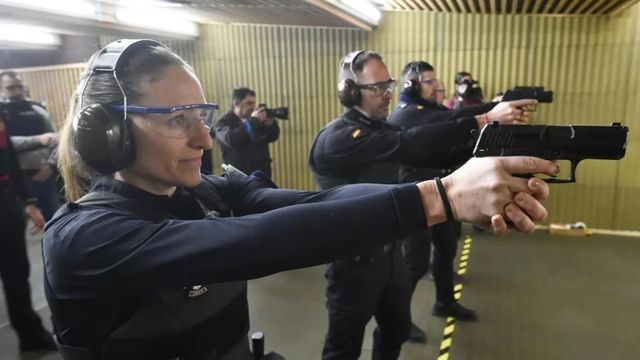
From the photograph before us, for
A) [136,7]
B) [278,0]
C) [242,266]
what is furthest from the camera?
[136,7]

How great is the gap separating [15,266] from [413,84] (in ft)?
10.4

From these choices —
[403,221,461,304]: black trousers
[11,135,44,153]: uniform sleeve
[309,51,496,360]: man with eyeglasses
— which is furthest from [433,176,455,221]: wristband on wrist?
[11,135,44,153]: uniform sleeve

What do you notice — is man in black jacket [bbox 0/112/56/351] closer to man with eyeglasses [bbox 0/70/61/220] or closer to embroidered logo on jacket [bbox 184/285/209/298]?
man with eyeglasses [bbox 0/70/61/220]

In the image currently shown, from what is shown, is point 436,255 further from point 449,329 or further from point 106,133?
point 106,133

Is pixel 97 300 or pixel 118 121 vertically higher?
pixel 118 121

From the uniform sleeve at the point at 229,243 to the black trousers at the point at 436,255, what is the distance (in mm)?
2366

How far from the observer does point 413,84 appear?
11.2 ft

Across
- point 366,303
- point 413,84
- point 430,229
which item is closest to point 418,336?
point 430,229

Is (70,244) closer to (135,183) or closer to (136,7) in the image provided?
(135,183)

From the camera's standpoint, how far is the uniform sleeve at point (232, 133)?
4.52m

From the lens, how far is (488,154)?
1.08 metres

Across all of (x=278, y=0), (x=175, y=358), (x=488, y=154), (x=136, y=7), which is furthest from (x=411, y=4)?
(x=175, y=358)

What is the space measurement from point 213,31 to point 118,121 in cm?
620

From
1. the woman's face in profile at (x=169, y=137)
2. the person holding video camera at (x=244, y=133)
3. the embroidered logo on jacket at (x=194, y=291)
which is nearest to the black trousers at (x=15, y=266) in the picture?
the person holding video camera at (x=244, y=133)
